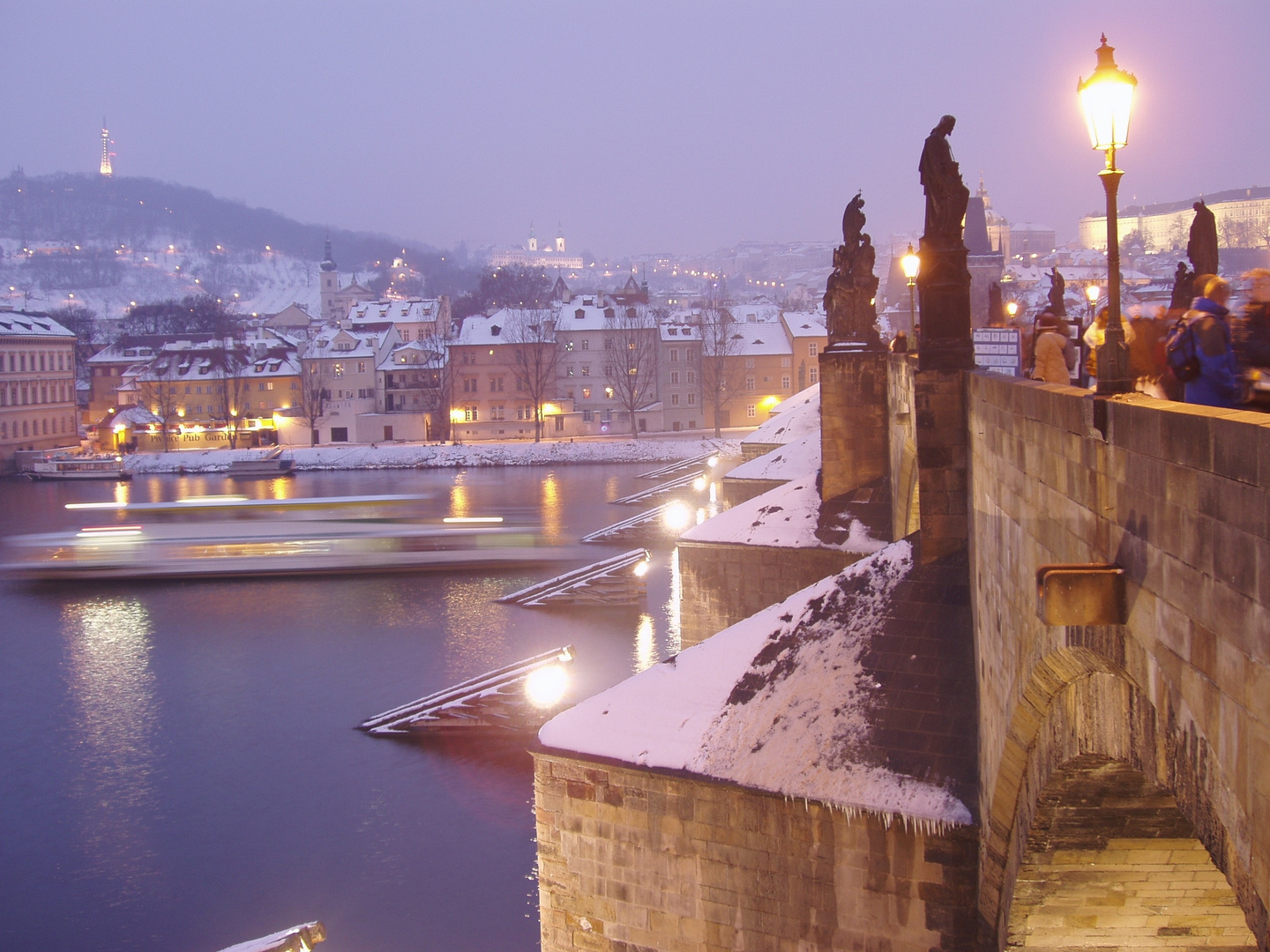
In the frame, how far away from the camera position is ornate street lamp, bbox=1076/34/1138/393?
4176 mm

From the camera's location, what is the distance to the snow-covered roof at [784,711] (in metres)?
8.48

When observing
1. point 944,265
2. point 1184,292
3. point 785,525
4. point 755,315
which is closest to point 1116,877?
point 944,265

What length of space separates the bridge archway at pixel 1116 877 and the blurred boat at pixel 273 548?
2939 cm

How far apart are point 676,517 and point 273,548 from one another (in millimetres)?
14886

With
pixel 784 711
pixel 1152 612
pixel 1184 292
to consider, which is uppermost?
pixel 1184 292

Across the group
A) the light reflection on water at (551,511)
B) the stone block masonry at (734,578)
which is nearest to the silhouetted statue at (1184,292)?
the stone block masonry at (734,578)

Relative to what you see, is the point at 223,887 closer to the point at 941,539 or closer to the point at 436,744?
the point at 436,744

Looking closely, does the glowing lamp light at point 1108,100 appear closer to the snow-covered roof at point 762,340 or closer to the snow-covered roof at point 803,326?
the snow-covered roof at point 762,340

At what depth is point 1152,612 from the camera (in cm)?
371

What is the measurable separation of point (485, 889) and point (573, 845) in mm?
5379

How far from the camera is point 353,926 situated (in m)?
13.6

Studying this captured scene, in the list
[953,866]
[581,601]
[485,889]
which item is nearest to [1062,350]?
[953,866]

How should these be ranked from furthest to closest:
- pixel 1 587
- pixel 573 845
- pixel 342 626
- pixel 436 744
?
1. pixel 1 587
2. pixel 342 626
3. pixel 436 744
4. pixel 573 845

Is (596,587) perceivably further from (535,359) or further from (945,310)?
(535,359)
